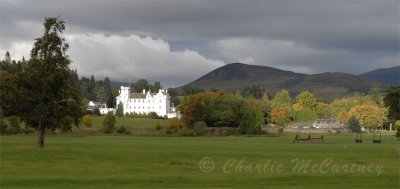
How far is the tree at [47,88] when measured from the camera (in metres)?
51.9

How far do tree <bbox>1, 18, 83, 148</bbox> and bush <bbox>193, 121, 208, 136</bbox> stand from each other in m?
96.0

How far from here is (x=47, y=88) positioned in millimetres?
51656

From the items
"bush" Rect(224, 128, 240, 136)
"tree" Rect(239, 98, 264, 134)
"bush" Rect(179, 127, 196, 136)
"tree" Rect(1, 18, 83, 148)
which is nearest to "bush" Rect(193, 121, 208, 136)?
"bush" Rect(179, 127, 196, 136)

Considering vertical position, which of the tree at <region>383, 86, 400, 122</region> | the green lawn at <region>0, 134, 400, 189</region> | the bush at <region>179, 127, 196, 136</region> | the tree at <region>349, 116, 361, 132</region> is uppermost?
the tree at <region>383, 86, 400, 122</region>

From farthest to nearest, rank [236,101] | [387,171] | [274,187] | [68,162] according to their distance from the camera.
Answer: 1. [236,101]
2. [68,162]
3. [387,171]
4. [274,187]

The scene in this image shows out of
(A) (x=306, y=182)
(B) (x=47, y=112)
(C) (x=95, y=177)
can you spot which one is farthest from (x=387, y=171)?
(B) (x=47, y=112)

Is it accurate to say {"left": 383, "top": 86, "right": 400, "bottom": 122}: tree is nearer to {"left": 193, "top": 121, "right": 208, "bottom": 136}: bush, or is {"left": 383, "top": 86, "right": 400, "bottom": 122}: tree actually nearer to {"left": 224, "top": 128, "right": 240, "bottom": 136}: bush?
{"left": 193, "top": 121, "right": 208, "bottom": 136}: bush

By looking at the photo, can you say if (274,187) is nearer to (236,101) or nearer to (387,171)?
(387,171)

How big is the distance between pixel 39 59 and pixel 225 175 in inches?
995

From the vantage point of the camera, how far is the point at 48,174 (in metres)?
33.2

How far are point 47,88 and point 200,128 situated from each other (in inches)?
4014

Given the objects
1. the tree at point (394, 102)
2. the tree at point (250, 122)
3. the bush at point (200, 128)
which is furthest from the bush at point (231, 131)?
the tree at point (394, 102)

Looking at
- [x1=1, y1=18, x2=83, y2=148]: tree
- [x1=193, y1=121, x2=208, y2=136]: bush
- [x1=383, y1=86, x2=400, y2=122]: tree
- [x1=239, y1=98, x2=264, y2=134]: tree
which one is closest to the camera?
[x1=1, y1=18, x2=83, y2=148]: tree

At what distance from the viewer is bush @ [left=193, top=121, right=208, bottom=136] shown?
150m
